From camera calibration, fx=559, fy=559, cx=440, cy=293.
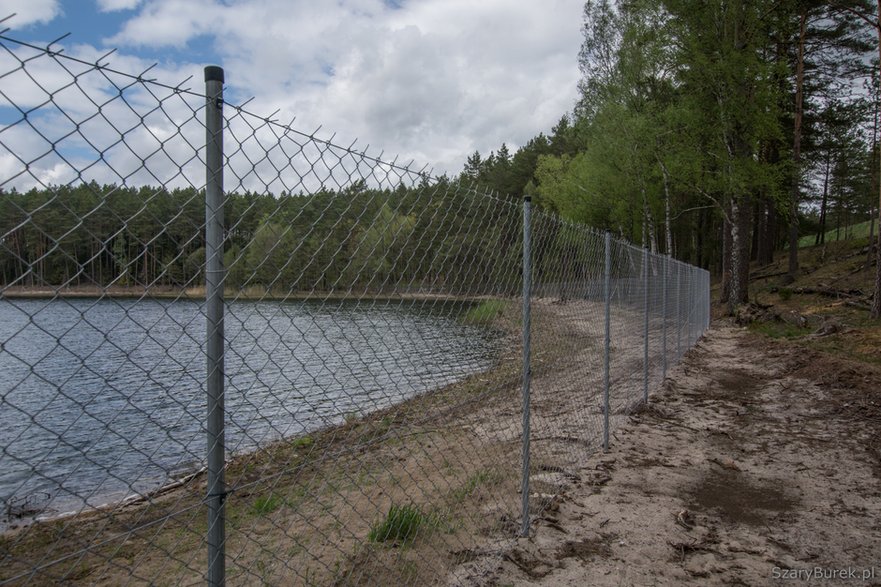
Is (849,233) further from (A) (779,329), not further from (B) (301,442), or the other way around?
(B) (301,442)

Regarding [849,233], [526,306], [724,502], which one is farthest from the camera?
[849,233]

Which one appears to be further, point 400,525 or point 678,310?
point 678,310

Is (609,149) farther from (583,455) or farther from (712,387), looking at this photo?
(583,455)

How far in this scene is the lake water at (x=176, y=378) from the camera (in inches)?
64.2

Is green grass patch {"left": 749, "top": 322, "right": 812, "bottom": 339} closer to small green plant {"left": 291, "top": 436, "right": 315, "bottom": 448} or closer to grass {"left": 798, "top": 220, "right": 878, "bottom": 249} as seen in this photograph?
small green plant {"left": 291, "top": 436, "right": 315, "bottom": 448}

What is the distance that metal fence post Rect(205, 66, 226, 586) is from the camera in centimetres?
147

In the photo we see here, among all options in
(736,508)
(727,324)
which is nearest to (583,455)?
(736,508)

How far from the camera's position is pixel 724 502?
414 centimetres

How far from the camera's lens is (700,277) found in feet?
46.3

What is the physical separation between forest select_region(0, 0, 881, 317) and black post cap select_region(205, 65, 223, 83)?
0.31 metres

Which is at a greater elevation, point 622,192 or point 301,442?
point 622,192

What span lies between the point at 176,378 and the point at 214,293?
7.29m

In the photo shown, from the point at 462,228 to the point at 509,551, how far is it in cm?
189

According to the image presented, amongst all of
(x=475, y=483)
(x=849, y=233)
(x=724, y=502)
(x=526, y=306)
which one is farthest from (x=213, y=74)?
(x=849, y=233)
